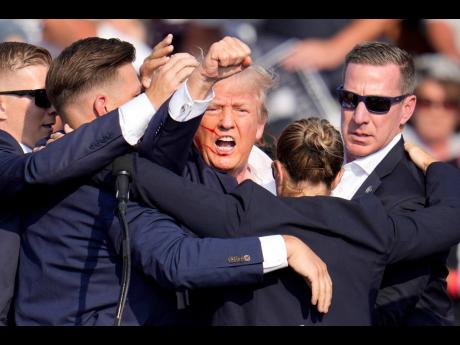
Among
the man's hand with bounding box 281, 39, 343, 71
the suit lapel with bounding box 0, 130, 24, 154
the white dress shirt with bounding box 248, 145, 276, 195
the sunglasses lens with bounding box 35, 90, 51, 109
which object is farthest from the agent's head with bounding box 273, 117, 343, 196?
the man's hand with bounding box 281, 39, 343, 71

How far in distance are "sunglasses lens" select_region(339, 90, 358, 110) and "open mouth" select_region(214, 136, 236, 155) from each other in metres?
0.51

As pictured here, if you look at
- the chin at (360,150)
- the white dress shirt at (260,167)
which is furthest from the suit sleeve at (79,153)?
the chin at (360,150)

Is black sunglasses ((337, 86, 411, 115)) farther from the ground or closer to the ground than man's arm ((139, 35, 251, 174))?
closer to the ground

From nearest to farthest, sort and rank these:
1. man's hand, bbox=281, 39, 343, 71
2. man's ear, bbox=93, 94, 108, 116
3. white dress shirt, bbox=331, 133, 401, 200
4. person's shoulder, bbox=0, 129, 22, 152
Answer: man's ear, bbox=93, 94, 108, 116
person's shoulder, bbox=0, 129, 22, 152
white dress shirt, bbox=331, 133, 401, 200
man's hand, bbox=281, 39, 343, 71

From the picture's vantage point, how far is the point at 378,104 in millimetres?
4520

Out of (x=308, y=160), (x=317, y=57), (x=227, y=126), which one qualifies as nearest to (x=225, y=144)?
(x=227, y=126)

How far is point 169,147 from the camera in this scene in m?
3.65

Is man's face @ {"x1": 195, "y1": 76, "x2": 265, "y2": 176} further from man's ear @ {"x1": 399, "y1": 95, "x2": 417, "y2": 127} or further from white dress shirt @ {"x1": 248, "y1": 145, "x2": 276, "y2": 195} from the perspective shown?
man's ear @ {"x1": 399, "y1": 95, "x2": 417, "y2": 127}

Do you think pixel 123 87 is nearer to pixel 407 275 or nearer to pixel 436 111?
pixel 407 275

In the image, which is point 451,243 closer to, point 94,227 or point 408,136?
point 94,227

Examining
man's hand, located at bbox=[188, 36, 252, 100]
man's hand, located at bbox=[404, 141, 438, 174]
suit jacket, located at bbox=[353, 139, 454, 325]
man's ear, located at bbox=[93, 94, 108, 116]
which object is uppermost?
man's hand, located at bbox=[188, 36, 252, 100]

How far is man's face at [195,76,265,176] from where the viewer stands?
4508mm

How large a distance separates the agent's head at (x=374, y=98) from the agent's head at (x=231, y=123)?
1.30 ft
